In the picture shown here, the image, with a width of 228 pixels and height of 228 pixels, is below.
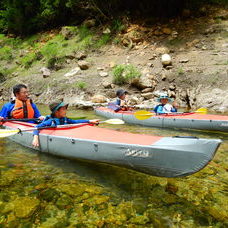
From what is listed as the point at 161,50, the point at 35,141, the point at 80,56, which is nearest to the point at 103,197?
the point at 35,141

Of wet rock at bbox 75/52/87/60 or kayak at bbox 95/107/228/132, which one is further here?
wet rock at bbox 75/52/87/60

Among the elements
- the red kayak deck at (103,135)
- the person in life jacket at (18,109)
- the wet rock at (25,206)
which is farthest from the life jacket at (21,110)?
the wet rock at (25,206)

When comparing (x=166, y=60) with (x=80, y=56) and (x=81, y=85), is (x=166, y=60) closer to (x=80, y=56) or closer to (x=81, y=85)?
(x=81, y=85)

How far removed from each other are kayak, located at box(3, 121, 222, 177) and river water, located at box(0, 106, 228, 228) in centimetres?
30

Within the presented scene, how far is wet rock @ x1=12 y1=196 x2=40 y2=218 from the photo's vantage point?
2.53 m

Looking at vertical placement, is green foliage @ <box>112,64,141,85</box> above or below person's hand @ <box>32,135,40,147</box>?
above

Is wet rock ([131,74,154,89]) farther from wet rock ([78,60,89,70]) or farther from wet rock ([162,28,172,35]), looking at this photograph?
wet rock ([162,28,172,35])

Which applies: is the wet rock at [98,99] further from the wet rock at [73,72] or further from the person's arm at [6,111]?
the person's arm at [6,111]

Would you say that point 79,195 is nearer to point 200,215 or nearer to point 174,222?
point 174,222

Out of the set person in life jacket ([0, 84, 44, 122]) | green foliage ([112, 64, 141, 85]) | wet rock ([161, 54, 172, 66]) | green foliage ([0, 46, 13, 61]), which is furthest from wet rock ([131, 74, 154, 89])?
green foliage ([0, 46, 13, 61])

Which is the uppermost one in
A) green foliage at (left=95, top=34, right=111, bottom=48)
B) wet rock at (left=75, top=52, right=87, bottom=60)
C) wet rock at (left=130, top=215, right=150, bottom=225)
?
green foliage at (left=95, top=34, right=111, bottom=48)

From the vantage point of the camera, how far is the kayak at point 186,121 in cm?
593

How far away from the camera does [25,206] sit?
2.66 metres

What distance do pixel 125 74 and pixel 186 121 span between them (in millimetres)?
6270
